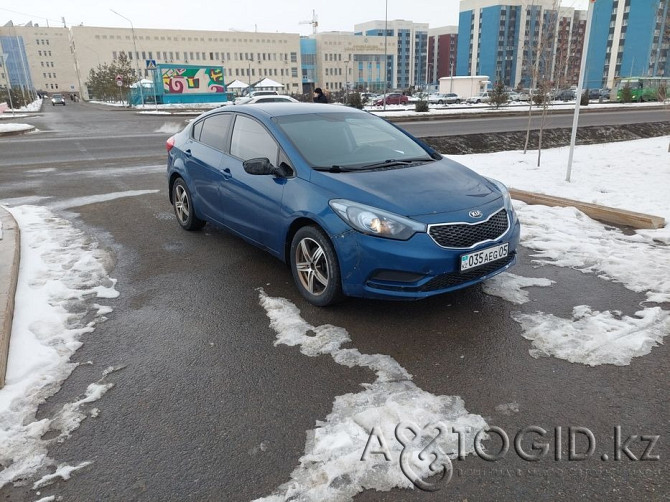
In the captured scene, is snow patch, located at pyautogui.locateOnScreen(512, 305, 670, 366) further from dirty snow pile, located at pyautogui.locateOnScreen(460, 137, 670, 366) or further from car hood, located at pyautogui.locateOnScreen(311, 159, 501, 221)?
car hood, located at pyautogui.locateOnScreen(311, 159, 501, 221)

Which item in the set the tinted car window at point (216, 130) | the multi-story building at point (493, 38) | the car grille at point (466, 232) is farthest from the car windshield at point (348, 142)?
the multi-story building at point (493, 38)

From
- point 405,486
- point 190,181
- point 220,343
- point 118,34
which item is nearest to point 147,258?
point 190,181

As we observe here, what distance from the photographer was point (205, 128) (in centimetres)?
566

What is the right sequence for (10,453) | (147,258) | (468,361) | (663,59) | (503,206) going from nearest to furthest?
(10,453) < (468,361) < (503,206) < (147,258) < (663,59)

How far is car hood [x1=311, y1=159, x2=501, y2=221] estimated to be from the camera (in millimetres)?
3643

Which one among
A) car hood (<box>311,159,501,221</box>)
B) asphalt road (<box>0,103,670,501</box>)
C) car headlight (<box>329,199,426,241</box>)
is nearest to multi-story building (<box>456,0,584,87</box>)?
car hood (<box>311,159,501,221</box>)

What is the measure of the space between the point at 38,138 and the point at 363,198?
20762 millimetres

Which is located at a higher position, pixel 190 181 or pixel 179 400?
pixel 190 181

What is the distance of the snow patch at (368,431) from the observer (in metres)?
2.23

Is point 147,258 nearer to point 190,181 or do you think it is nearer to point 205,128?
point 190,181

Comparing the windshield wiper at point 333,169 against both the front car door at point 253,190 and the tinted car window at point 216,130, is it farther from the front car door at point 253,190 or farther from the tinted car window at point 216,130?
the tinted car window at point 216,130

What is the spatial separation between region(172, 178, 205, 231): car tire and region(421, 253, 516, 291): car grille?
341 centimetres

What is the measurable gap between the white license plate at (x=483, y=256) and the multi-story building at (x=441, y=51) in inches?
6282

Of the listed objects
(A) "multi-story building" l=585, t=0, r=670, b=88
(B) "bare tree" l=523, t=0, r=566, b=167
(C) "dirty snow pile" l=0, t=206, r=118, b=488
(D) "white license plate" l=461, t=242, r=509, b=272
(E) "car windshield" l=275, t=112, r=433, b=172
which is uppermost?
(A) "multi-story building" l=585, t=0, r=670, b=88
